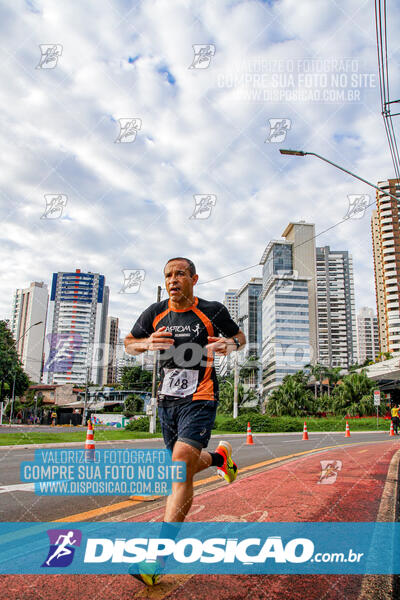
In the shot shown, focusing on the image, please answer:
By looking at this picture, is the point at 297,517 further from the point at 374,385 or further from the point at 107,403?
the point at 107,403

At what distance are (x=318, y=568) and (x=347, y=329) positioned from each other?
197643 mm

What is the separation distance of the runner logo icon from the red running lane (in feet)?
0.86

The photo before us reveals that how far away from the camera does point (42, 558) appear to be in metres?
2.76

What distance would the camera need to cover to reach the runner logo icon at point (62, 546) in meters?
2.68

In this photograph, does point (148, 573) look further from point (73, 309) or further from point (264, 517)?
point (73, 309)

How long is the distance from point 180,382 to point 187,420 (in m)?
0.27

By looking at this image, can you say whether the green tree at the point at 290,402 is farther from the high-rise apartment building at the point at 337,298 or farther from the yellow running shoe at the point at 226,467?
the high-rise apartment building at the point at 337,298

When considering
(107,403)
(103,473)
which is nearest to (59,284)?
(107,403)

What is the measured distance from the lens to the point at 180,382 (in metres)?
2.95

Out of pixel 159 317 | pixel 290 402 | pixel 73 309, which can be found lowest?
pixel 290 402

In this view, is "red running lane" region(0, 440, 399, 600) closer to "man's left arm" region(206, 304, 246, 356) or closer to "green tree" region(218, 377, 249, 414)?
"man's left arm" region(206, 304, 246, 356)

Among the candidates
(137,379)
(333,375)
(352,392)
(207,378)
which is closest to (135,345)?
(207,378)

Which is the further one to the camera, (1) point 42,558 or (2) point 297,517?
(2) point 297,517

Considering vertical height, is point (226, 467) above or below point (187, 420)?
below
